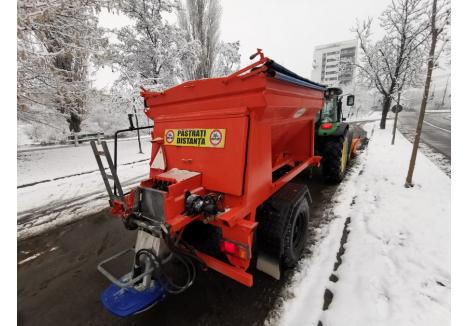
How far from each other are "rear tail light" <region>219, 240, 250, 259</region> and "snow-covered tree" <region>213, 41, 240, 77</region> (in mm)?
15282

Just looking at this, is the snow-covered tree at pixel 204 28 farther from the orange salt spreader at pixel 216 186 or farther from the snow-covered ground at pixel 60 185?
the orange salt spreader at pixel 216 186

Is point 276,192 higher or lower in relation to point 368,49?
lower

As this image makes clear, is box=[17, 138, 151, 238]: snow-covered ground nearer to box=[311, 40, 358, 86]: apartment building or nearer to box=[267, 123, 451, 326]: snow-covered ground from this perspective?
box=[267, 123, 451, 326]: snow-covered ground

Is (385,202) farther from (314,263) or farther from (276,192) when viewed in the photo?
(276,192)

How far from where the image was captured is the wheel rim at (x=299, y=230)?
2.64 meters

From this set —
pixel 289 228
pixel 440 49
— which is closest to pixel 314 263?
pixel 289 228

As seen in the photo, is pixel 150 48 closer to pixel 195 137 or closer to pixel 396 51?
pixel 195 137

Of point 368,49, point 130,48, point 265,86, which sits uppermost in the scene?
point 368,49

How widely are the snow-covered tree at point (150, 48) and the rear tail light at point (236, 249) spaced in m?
9.75

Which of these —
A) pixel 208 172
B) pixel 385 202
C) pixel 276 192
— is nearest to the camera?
pixel 208 172

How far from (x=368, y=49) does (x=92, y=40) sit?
17499mm

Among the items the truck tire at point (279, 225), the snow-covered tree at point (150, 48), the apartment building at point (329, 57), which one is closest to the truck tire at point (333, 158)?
the truck tire at point (279, 225)

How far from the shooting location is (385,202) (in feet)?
12.9

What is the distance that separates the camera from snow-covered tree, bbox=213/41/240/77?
580 inches
